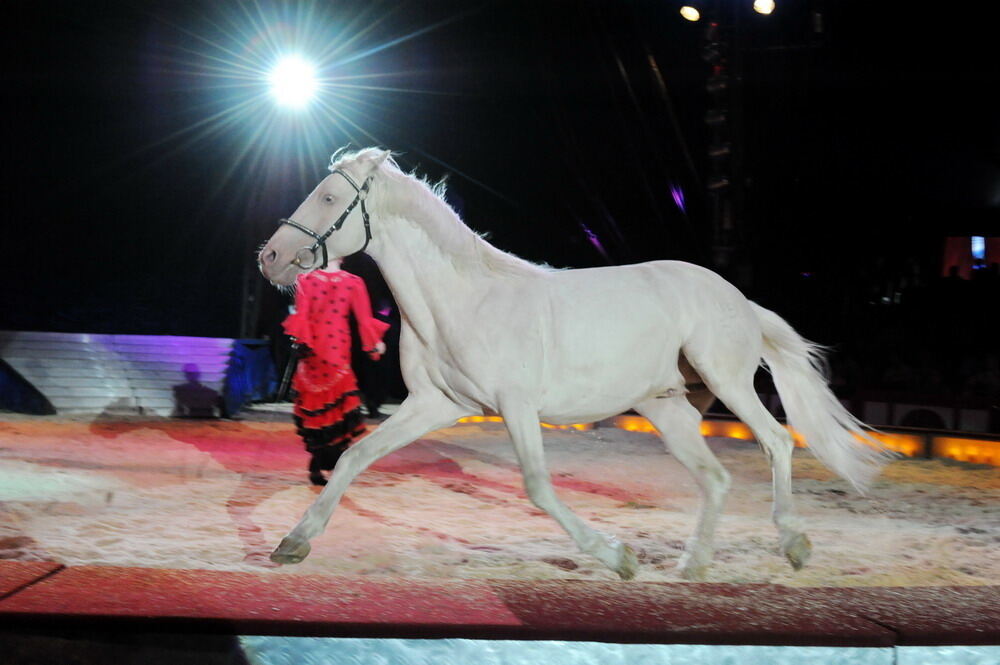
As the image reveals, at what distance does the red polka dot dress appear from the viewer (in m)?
6.12

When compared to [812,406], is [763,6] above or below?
above

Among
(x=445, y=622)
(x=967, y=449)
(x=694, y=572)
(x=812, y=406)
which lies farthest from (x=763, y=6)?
(x=445, y=622)

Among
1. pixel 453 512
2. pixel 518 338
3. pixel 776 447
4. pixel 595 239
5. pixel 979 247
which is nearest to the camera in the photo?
pixel 518 338

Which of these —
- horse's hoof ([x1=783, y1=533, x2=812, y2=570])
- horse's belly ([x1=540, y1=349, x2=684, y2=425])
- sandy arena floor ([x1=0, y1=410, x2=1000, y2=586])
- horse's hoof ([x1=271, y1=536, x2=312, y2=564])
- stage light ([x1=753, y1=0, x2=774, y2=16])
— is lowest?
sandy arena floor ([x1=0, y1=410, x2=1000, y2=586])

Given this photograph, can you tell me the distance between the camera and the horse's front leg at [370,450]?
158 inches

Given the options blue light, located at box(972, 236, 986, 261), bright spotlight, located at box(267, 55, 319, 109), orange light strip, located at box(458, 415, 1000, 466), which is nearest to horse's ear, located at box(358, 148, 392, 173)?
orange light strip, located at box(458, 415, 1000, 466)

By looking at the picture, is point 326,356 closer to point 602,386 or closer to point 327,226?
point 327,226

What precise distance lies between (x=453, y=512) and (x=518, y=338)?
7.07 ft

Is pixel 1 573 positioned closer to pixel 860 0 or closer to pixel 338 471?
pixel 338 471

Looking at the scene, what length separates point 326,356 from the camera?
6.14 metres

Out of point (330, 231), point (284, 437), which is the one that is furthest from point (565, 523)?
point (284, 437)

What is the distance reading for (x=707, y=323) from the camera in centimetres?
456

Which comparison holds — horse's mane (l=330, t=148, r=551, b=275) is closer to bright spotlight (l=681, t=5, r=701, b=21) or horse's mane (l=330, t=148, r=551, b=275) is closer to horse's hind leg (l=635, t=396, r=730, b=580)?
horse's hind leg (l=635, t=396, r=730, b=580)

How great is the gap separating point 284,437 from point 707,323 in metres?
6.52
